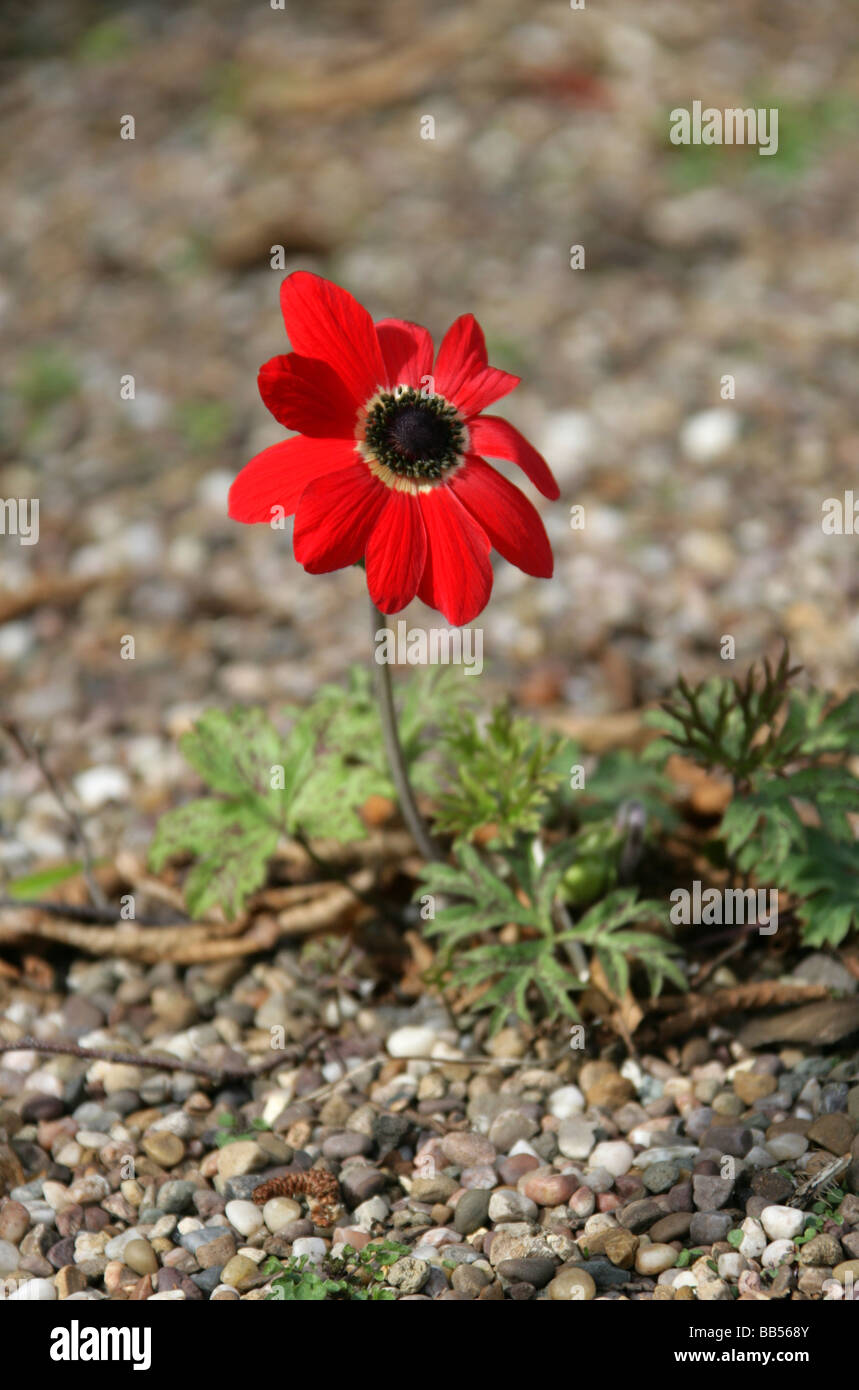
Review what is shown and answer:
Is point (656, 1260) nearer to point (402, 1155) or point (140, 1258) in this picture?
point (402, 1155)

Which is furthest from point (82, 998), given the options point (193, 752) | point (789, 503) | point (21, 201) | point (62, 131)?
point (62, 131)

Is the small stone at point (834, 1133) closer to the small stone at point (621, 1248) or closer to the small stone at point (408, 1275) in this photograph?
the small stone at point (621, 1248)

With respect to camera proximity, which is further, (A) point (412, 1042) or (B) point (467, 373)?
(A) point (412, 1042)

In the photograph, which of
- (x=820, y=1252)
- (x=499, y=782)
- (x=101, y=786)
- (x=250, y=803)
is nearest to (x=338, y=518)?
(x=499, y=782)

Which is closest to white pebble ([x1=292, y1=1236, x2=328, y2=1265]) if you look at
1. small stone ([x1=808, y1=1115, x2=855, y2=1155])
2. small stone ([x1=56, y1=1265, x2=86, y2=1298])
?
small stone ([x1=56, y1=1265, x2=86, y2=1298])

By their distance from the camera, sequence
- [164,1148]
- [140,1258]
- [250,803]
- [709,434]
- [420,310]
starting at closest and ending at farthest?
1. [140,1258]
2. [164,1148]
3. [250,803]
4. [709,434]
5. [420,310]
